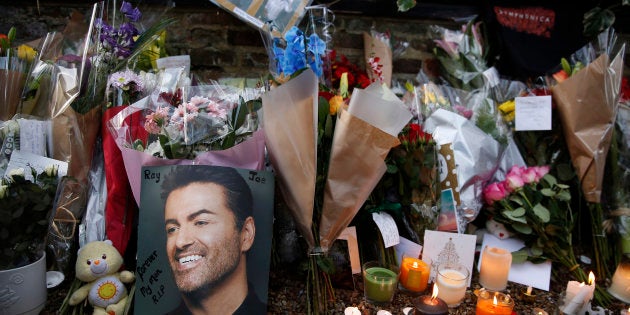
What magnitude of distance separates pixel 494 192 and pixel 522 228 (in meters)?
0.20

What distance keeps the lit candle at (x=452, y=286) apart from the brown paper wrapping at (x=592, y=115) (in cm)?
89

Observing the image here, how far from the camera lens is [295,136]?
154cm

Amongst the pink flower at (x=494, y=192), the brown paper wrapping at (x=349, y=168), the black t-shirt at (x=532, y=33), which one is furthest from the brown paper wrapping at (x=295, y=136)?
→ the black t-shirt at (x=532, y=33)

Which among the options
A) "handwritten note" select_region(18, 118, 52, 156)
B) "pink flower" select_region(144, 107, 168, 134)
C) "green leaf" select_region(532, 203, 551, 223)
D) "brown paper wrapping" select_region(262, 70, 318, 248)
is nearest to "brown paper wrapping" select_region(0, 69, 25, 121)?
"handwritten note" select_region(18, 118, 52, 156)

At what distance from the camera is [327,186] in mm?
1621

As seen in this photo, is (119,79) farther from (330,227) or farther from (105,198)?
(330,227)

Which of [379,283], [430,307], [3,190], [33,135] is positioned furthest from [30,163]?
[430,307]

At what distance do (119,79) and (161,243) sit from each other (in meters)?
0.74

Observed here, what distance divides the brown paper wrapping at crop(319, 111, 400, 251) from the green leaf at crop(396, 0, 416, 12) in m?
1.30

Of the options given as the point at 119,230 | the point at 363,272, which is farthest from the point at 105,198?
the point at 363,272

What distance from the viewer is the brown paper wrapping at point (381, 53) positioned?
2615 millimetres

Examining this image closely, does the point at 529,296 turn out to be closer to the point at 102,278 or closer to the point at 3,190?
the point at 102,278

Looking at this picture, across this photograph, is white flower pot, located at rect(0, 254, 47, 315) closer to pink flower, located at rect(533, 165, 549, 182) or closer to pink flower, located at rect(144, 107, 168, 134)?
pink flower, located at rect(144, 107, 168, 134)

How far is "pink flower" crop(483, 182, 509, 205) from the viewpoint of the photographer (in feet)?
6.88
